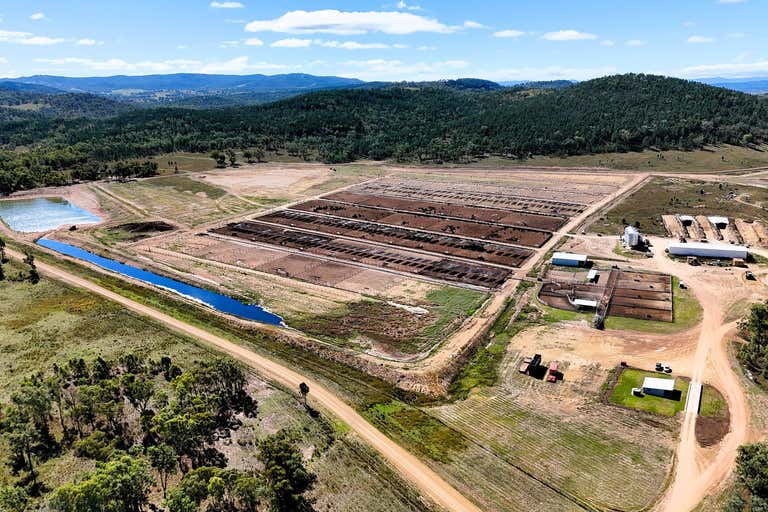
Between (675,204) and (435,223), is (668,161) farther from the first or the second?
(435,223)

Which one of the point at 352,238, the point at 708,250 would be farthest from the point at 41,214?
the point at 708,250

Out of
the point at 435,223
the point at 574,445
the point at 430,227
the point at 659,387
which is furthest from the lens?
the point at 435,223

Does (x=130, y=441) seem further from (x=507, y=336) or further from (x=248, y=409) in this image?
(x=507, y=336)

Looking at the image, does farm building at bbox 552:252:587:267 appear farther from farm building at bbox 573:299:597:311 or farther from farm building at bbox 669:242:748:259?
farm building at bbox 669:242:748:259

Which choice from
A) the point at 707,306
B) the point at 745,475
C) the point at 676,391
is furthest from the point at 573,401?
the point at 707,306

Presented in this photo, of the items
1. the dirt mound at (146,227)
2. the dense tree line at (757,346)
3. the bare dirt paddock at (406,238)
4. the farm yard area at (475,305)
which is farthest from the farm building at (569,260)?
the dirt mound at (146,227)

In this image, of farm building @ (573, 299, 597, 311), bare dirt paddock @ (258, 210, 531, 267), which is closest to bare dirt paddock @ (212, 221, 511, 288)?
bare dirt paddock @ (258, 210, 531, 267)

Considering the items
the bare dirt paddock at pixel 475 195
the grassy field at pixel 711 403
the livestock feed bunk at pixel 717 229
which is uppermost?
the livestock feed bunk at pixel 717 229

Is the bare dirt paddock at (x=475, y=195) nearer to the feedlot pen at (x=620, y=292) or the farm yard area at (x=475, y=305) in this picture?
the farm yard area at (x=475, y=305)
